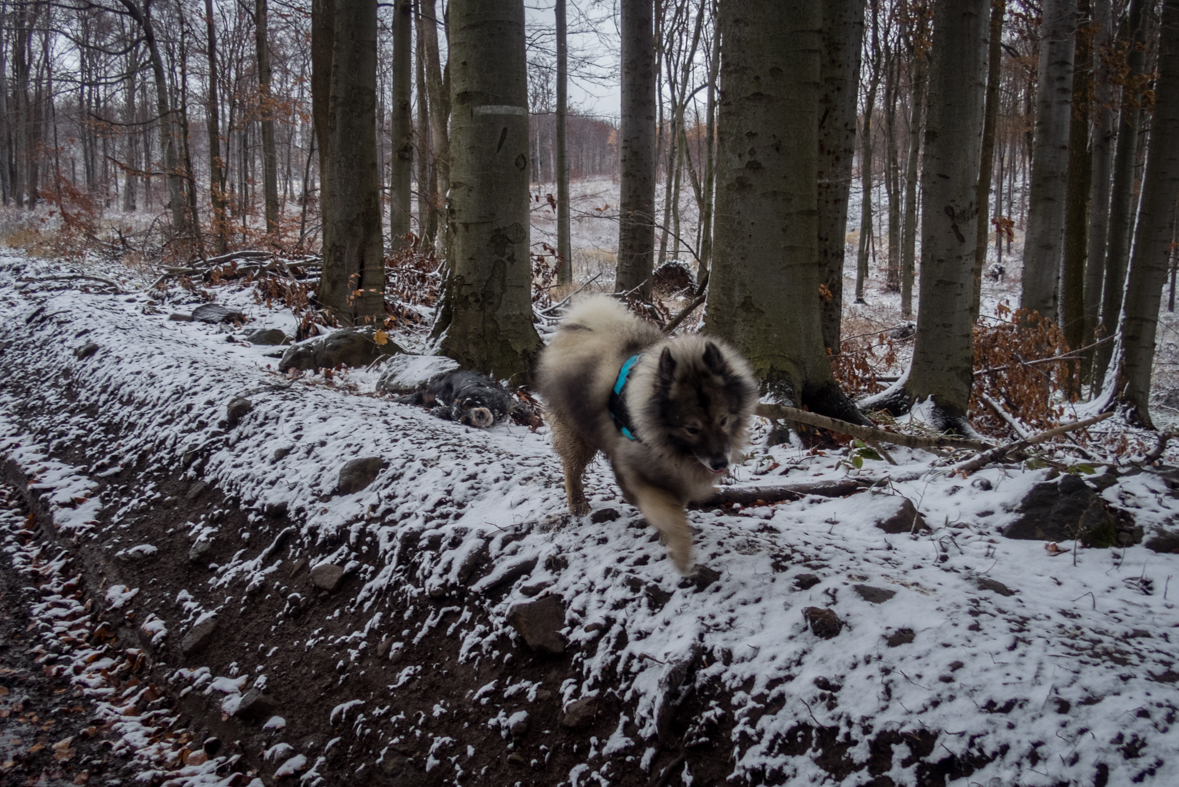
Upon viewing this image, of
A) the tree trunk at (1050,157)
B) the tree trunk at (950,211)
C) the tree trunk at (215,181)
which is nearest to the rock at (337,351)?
the tree trunk at (950,211)

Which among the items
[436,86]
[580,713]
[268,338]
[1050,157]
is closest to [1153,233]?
[1050,157]

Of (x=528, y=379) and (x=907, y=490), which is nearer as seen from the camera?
(x=907, y=490)

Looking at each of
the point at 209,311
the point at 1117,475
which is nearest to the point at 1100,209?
the point at 1117,475

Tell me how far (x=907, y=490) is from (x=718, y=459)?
167 cm

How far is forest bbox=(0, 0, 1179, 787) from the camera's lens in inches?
92.3

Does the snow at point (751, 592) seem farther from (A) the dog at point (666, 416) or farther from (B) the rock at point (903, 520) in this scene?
(A) the dog at point (666, 416)

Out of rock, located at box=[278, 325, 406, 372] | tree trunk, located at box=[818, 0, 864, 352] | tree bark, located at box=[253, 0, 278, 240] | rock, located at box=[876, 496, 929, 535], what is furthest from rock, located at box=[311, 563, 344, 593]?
tree bark, located at box=[253, 0, 278, 240]

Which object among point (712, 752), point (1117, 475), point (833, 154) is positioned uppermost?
point (833, 154)

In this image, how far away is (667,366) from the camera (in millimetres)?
2986

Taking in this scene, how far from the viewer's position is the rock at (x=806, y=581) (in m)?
2.75

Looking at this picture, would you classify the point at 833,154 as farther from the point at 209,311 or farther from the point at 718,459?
the point at 209,311

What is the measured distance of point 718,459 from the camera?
2.89 meters

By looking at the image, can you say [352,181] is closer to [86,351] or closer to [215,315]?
[215,315]

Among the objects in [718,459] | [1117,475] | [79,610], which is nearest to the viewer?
[718,459]
